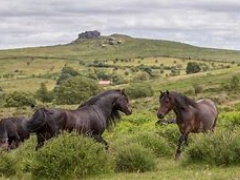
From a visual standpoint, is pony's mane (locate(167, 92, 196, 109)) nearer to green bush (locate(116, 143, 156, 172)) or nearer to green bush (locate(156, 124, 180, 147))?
green bush (locate(156, 124, 180, 147))

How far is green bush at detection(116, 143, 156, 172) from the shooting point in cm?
1409

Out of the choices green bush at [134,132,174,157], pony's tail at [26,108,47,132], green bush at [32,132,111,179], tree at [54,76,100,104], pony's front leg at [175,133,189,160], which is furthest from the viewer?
tree at [54,76,100,104]

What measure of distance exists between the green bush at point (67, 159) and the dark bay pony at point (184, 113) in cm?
396

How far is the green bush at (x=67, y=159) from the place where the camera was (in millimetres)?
12805

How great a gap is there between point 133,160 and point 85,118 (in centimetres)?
188

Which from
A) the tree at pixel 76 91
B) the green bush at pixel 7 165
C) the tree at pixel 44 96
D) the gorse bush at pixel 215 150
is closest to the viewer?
the green bush at pixel 7 165

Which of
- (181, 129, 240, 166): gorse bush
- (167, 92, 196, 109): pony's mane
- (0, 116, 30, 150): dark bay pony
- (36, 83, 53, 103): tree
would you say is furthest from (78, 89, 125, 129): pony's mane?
(36, 83, 53, 103): tree

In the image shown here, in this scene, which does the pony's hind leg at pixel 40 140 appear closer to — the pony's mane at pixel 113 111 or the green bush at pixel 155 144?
the pony's mane at pixel 113 111

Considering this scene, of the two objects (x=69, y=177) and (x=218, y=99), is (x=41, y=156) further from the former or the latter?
(x=218, y=99)

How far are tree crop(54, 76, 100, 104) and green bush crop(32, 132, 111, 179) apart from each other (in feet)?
225

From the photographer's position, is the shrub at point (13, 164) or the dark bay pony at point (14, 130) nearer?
the shrub at point (13, 164)

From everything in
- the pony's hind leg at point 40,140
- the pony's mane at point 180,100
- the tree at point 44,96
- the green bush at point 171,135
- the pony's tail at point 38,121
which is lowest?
the tree at point 44,96

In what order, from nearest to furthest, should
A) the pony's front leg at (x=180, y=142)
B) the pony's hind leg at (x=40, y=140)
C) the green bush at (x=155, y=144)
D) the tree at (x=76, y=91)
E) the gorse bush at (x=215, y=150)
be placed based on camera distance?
the gorse bush at (x=215, y=150) → the pony's hind leg at (x=40, y=140) → the pony's front leg at (x=180, y=142) → the green bush at (x=155, y=144) → the tree at (x=76, y=91)

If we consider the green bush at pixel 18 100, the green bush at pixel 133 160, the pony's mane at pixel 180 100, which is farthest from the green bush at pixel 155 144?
the green bush at pixel 18 100
